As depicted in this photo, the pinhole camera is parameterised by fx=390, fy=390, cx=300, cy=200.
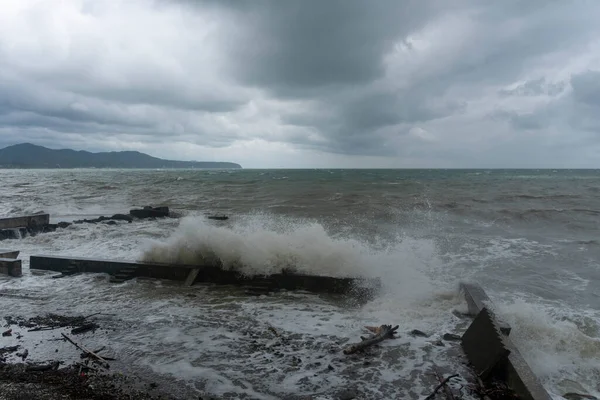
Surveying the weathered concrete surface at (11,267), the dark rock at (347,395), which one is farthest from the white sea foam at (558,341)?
the weathered concrete surface at (11,267)

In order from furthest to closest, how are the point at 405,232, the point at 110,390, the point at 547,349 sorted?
the point at 405,232
the point at 547,349
the point at 110,390

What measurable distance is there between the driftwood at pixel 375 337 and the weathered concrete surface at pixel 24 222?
17226 millimetres

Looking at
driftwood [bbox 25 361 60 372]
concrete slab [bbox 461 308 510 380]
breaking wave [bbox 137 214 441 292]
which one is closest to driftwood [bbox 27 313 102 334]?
driftwood [bbox 25 361 60 372]

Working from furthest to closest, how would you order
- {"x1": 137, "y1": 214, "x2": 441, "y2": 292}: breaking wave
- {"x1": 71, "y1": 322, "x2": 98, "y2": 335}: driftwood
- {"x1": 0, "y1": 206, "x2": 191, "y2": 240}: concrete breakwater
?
{"x1": 0, "y1": 206, "x2": 191, "y2": 240}: concrete breakwater → {"x1": 137, "y1": 214, "x2": 441, "y2": 292}: breaking wave → {"x1": 71, "y1": 322, "x2": 98, "y2": 335}: driftwood

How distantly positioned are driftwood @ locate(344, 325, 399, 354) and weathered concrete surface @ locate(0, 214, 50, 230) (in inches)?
678

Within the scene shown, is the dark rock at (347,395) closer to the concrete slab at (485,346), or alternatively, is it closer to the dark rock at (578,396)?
the concrete slab at (485,346)

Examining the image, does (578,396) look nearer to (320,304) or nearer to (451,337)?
(451,337)

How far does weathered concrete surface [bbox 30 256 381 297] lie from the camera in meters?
9.10

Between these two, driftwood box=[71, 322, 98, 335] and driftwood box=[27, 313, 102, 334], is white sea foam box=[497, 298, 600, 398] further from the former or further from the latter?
driftwood box=[27, 313, 102, 334]

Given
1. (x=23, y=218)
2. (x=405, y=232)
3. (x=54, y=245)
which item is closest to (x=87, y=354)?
(x=54, y=245)

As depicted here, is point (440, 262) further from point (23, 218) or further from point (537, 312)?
point (23, 218)

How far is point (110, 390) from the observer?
4.63m

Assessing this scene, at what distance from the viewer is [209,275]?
9961mm

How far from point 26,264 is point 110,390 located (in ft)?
30.3
